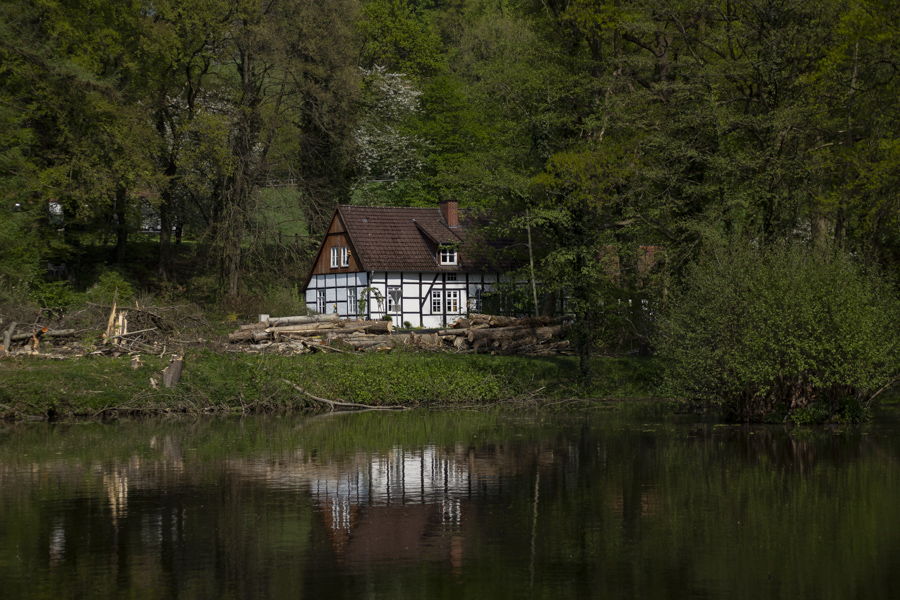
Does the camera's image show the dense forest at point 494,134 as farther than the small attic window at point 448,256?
No

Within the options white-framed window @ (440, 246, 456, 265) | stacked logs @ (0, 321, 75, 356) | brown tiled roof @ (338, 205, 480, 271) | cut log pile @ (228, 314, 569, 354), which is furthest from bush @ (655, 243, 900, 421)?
white-framed window @ (440, 246, 456, 265)

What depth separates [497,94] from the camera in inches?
1458

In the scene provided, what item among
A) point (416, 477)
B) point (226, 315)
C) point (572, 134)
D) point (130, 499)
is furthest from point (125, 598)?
point (226, 315)

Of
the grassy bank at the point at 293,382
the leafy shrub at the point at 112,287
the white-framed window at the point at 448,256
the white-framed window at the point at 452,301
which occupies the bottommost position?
the grassy bank at the point at 293,382

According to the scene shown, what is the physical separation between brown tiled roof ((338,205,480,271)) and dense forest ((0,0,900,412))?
2539 mm

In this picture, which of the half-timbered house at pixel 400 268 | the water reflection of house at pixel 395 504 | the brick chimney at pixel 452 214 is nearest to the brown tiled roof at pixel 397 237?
the half-timbered house at pixel 400 268

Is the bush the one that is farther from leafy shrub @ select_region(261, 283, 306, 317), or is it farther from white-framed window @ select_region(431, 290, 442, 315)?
white-framed window @ select_region(431, 290, 442, 315)

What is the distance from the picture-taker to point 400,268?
53.2m

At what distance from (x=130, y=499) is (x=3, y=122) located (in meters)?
32.8

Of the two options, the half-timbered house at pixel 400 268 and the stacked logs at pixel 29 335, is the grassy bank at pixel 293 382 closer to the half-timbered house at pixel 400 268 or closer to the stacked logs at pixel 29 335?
the stacked logs at pixel 29 335

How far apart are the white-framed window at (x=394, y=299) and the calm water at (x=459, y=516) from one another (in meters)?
30.2

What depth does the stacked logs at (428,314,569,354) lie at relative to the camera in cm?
3641

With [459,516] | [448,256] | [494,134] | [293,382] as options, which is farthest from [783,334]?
[448,256]

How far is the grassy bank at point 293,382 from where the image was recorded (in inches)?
1118
